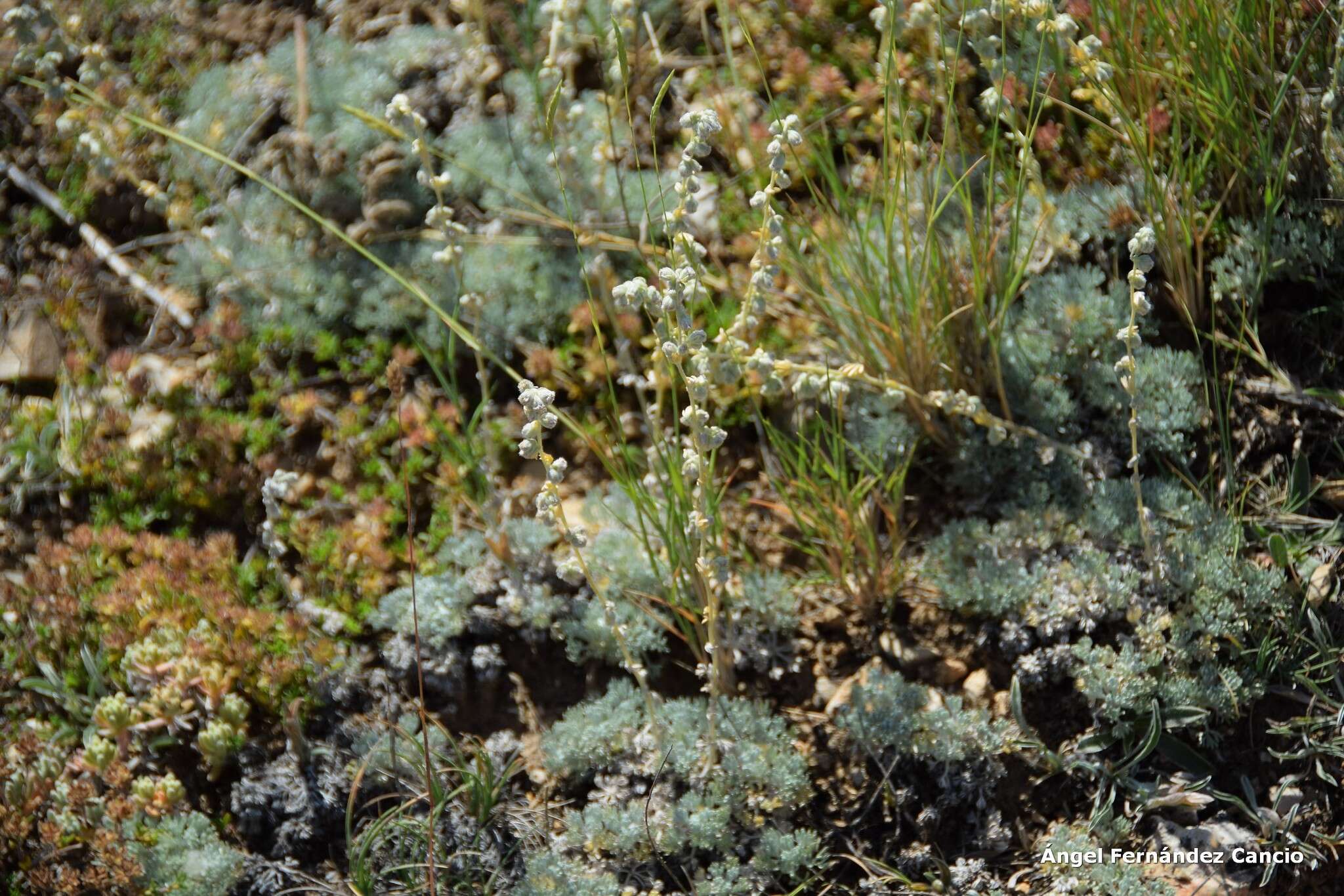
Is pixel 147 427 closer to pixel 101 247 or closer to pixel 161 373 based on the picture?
pixel 161 373

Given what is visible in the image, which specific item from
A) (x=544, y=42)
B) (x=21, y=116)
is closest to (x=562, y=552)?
(x=544, y=42)

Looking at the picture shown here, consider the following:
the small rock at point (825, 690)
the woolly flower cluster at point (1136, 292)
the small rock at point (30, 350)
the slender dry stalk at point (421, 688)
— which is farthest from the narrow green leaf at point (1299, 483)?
the small rock at point (30, 350)

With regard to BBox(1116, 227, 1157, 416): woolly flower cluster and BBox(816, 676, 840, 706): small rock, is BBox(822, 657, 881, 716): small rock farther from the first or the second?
BBox(1116, 227, 1157, 416): woolly flower cluster

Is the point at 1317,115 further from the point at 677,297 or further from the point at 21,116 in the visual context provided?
the point at 21,116

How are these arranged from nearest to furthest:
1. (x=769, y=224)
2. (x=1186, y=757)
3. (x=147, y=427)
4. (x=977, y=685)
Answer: (x=769, y=224), (x=1186, y=757), (x=977, y=685), (x=147, y=427)

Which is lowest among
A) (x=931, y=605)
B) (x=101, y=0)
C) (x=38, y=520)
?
(x=931, y=605)

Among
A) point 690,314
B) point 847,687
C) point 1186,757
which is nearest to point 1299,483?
point 1186,757

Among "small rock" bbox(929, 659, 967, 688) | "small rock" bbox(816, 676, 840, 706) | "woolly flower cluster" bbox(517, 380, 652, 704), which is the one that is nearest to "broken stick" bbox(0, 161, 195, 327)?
"woolly flower cluster" bbox(517, 380, 652, 704)

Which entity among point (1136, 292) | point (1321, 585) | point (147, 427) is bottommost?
point (1321, 585)
